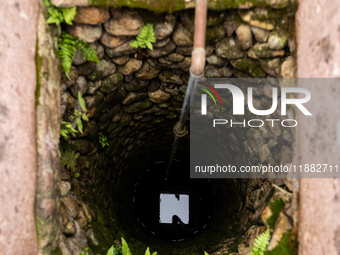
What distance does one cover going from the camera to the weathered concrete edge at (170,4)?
304cm

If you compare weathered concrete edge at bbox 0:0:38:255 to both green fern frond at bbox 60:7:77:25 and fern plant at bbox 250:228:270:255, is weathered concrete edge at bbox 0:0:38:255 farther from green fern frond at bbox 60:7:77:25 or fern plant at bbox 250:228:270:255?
fern plant at bbox 250:228:270:255

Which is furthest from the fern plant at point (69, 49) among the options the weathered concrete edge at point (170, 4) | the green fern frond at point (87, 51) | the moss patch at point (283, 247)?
the moss patch at point (283, 247)

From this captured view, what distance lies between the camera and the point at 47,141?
2963 millimetres

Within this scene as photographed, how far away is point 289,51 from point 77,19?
9.81 ft

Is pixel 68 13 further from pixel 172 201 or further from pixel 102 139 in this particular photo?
pixel 172 201

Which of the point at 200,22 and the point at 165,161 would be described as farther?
the point at 165,161

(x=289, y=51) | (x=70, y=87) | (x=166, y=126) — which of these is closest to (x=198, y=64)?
(x=289, y=51)

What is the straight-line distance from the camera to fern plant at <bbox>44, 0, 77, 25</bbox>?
3.01 metres

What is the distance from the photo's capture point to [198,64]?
122 inches

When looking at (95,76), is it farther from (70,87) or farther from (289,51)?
(289,51)

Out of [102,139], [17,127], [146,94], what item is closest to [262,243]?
[17,127]

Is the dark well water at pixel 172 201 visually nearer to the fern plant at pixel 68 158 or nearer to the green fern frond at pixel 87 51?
the fern plant at pixel 68 158

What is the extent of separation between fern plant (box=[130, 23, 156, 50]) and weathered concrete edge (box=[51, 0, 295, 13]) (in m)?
0.33

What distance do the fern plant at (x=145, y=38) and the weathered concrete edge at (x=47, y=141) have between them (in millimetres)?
1136
